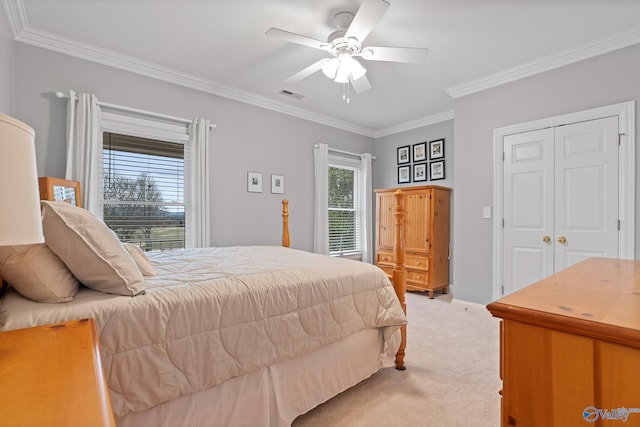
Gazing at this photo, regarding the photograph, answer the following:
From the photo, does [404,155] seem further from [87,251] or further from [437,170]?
[87,251]

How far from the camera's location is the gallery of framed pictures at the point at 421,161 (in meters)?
4.64

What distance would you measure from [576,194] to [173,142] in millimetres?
4158

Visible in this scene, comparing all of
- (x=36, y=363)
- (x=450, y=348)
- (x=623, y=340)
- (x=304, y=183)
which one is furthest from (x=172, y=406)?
(x=304, y=183)

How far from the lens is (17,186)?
61 centimetres

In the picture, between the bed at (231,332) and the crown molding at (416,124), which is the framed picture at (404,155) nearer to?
the crown molding at (416,124)

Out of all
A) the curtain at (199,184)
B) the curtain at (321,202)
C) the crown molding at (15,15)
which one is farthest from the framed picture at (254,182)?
the crown molding at (15,15)

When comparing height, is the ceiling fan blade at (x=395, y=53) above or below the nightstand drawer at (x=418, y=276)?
above

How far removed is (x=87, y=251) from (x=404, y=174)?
4.62m

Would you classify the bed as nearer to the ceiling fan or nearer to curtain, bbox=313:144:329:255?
the ceiling fan

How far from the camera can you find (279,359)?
1.51 meters

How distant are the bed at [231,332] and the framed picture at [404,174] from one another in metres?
3.31

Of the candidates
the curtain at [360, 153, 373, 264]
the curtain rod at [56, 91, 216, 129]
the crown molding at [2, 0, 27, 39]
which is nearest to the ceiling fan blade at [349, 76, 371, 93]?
the curtain rod at [56, 91, 216, 129]

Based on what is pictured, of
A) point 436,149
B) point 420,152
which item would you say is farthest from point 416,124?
point 436,149

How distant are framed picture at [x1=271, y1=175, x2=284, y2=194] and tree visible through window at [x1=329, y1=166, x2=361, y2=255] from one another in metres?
1.04
